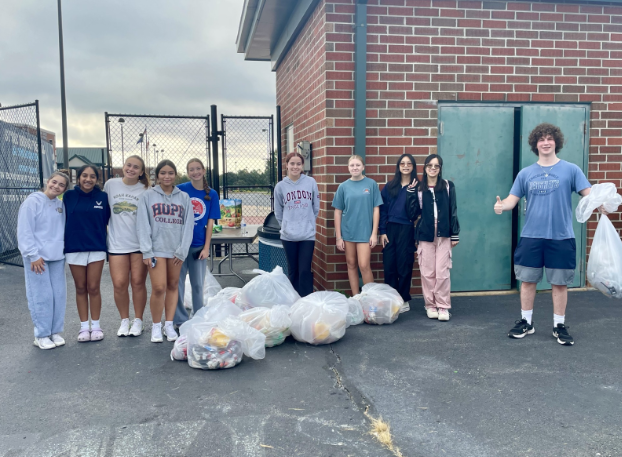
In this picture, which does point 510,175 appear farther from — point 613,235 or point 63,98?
point 63,98

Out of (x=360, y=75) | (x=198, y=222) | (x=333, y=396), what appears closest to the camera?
(x=333, y=396)

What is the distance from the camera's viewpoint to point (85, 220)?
466 cm

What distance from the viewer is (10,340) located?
496cm

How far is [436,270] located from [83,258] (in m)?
3.45

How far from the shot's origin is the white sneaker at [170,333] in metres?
4.84

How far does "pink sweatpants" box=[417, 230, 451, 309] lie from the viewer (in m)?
5.49

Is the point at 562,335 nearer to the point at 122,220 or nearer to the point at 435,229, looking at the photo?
the point at 435,229

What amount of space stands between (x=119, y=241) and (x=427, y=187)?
10.1ft

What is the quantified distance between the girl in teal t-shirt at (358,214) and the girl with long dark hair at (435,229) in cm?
40

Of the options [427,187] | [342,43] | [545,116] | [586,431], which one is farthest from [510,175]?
[586,431]

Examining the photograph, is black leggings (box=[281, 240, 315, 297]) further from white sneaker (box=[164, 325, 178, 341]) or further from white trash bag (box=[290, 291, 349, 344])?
white sneaker (box=[164, 325, 178, 341])

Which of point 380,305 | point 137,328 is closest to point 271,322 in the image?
point 380,305

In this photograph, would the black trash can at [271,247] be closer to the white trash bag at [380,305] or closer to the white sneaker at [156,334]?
the white trash bag at [380,305]

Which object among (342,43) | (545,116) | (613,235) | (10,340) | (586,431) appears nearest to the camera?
(586,431)
